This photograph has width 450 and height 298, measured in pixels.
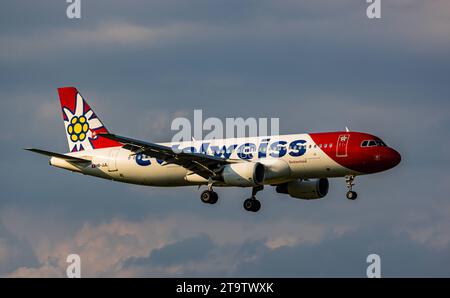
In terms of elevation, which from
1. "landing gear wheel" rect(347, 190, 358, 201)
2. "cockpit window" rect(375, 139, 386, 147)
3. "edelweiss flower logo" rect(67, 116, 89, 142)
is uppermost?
"edelweiss flower logo" rect(67, 116, 89, 142)

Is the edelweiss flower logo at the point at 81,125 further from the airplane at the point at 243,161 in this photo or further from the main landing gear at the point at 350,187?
the main landing gear at the point at 350,187

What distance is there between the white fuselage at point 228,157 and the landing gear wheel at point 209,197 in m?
0.85

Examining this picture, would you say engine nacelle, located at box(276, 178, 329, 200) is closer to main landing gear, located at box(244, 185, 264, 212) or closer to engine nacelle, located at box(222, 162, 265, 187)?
main landing gear, located at box(244, 185, 264, 212)

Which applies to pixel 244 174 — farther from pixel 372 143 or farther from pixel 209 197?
pixel 372 143

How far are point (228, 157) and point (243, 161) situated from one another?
1.58m

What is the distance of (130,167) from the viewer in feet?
328

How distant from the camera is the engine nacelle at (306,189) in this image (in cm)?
9994

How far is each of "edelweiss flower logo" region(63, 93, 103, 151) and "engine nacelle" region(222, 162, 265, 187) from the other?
49.3 feet

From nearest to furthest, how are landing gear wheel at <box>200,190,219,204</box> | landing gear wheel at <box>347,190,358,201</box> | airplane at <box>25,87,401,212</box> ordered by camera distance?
1. airplane at <box>25,87,401,212</box>
2. landing gear wheel at <box>347,190,358,201</box>
3. landing gear wheel at <box>200,190,219,204</box>

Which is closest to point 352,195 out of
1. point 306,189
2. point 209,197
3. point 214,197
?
point 306,189

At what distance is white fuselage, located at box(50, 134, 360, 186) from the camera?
303 ft

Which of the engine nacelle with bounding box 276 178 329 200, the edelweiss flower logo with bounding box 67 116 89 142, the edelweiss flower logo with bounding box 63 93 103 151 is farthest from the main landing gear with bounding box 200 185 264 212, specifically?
the edelweiss flower logo with bounding box 67 116 89 142
